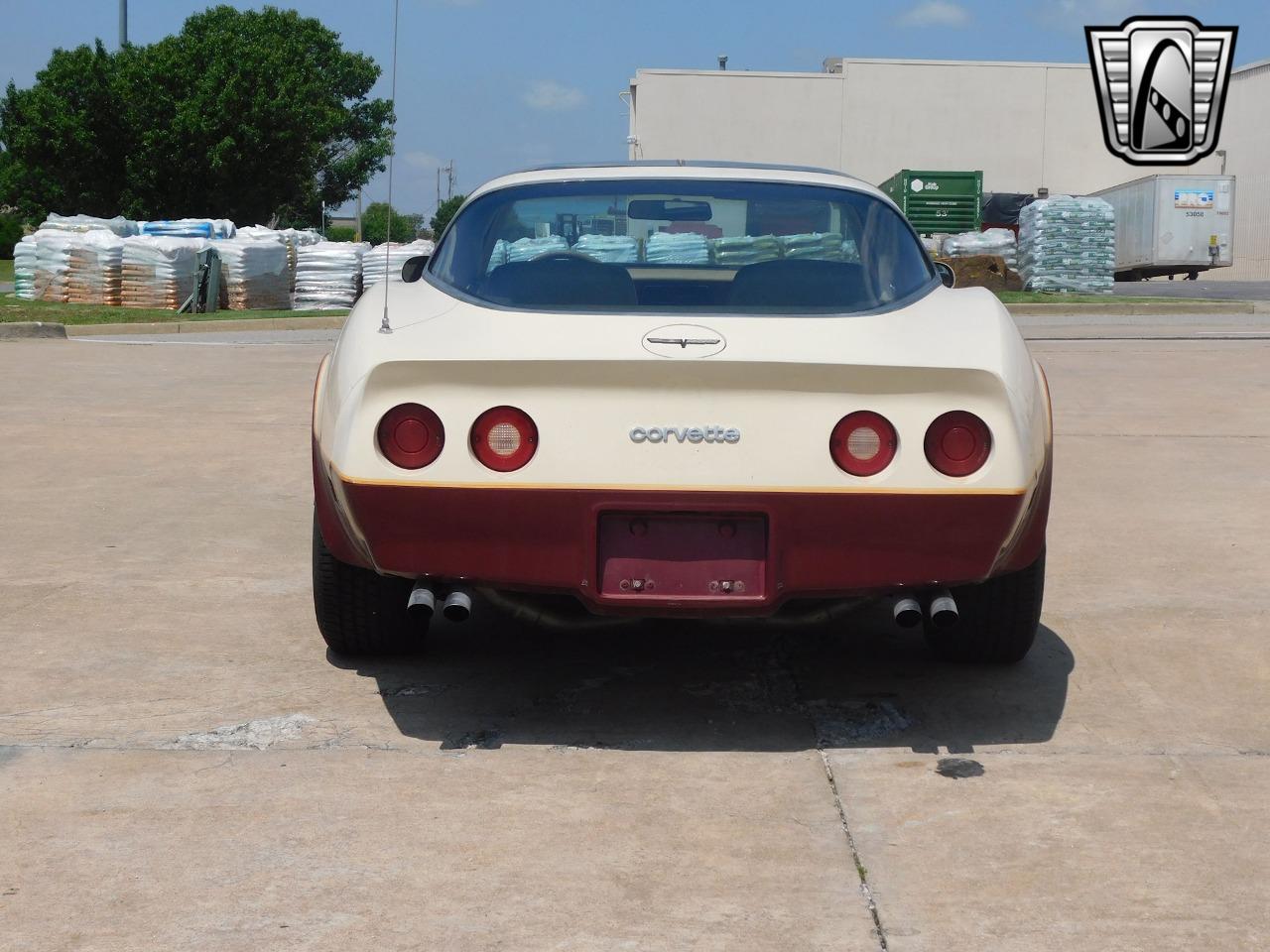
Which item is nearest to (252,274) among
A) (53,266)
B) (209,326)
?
(53,266)

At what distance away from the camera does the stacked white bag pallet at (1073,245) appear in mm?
28312

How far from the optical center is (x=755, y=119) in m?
53.3

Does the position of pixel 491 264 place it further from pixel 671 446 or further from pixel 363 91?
pixel 363 91

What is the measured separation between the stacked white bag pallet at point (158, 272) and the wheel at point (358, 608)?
18098mm

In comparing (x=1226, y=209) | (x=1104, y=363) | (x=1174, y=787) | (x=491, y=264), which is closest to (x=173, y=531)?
(x=491, y=264)

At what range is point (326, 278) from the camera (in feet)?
75.8

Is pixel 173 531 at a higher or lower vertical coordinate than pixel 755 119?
lower

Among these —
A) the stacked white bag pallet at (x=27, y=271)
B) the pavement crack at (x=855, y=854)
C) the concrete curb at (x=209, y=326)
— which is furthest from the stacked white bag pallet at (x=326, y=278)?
the pavement crack at (x=855, y=854)

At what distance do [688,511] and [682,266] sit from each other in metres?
1.60

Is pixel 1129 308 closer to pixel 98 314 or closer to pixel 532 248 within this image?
pixel 98 314

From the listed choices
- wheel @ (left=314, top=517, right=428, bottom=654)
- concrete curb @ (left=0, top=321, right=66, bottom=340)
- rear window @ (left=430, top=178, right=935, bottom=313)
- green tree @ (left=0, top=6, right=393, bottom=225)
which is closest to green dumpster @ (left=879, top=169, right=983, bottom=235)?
green tree @ (left=0, top=6, right=393, bottom=225)

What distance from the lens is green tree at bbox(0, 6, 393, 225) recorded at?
134 feet

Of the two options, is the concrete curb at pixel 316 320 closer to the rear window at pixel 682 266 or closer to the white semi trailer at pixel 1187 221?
the rear window at pixel 682 266

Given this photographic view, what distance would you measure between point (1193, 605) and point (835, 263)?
191 centimetres
